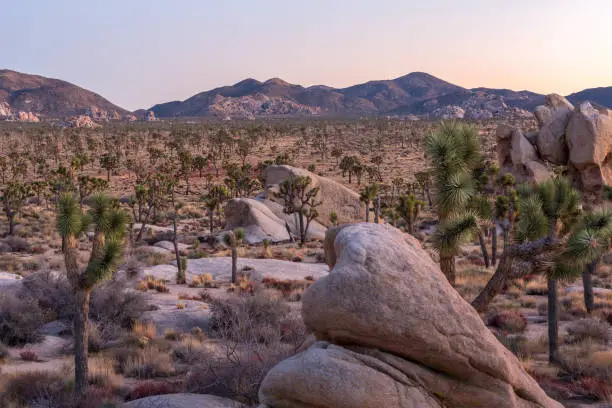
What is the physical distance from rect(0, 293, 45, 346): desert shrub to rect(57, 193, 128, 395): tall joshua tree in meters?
4.28

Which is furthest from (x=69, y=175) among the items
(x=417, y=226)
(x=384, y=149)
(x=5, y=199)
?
(x=384, y=149)

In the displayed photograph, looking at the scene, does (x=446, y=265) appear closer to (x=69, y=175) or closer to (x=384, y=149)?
(x=69, y=175)

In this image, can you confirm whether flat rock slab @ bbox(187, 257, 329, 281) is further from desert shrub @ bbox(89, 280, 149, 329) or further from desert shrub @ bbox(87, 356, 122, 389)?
desert shrub @ bbox(87, 356, 122, 389)

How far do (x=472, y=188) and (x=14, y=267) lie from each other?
2138 cm

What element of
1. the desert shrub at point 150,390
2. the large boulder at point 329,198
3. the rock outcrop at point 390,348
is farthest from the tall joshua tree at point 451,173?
the large boulder at point 329,198

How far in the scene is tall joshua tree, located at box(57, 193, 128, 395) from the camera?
388 inches

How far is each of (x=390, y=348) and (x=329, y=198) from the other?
107ft

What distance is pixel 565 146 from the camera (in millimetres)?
36188

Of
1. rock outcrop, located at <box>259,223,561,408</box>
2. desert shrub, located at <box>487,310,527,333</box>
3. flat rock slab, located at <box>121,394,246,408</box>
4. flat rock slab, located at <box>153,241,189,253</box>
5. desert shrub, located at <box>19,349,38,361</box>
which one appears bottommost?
flat rock slab, located at <box>153,241,189,253</box>

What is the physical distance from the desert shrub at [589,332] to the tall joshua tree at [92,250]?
41.0 ft

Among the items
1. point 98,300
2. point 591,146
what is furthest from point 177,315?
point 591,146

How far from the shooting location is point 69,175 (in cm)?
4256

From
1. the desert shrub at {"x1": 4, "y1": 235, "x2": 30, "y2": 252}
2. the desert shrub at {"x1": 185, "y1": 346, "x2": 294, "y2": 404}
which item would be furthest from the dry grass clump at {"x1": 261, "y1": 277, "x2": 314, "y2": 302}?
the desert shrub at {"x1": 4, "y1": 235, "x2": 30, "y2": 252}

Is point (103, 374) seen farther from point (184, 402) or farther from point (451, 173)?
point (451, 173)
